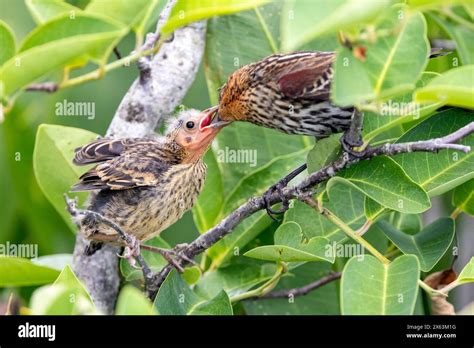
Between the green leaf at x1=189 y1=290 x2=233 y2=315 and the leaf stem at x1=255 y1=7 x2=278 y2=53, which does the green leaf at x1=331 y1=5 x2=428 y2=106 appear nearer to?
the green leaf at x1=189 y1=290 x2=233 y2=315

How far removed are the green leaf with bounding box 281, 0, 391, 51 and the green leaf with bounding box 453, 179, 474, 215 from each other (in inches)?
56.9

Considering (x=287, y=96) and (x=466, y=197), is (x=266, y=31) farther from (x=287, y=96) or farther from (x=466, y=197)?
(x=466, y=197)

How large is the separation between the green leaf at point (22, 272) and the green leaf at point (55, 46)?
78 centimetres

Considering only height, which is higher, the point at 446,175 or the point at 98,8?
the point at 98,8

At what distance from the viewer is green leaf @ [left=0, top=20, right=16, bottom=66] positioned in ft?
7.13

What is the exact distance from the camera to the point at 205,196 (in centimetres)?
334

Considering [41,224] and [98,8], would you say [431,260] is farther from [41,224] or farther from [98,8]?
[41,224]

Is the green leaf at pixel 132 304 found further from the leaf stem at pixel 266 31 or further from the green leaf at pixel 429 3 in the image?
the leaf stem at pixel 266 31

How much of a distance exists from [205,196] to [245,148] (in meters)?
0.29

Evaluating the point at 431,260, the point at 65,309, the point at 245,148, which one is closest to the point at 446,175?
the point at 431,260

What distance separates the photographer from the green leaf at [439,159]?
2.60 meters

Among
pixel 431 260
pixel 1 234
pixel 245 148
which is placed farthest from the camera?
pixel 1 234

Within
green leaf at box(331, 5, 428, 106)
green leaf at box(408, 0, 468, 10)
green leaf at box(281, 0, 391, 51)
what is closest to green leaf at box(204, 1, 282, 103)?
green leaf at box(331, 5, 428, 106)

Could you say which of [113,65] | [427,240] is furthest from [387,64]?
[427,240]
